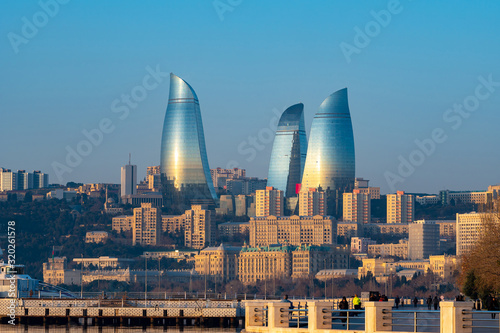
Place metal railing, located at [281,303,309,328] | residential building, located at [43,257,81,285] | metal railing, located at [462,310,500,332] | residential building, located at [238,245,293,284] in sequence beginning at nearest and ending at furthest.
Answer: metal railing, located at [462,310,500,332], metal railing, located at [281,303,309,328], residential building, located at [43,257,81,285], residential building, located at [238,245,293,284]

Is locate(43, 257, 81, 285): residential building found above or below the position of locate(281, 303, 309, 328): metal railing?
below

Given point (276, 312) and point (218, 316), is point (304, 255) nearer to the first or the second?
point (218, 316)

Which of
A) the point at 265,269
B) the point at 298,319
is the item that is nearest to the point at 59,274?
the point at 265,269

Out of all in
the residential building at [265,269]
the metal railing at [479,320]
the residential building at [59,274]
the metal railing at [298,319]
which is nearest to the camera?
the metal railing at [479,320]

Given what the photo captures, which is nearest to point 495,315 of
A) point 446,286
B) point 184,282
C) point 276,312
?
point 276,312

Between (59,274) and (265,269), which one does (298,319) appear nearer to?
(59,274)

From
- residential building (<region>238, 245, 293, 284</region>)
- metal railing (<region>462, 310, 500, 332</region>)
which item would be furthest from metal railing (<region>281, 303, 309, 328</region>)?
residential building (<region>238, 245, 293, 284</region>)

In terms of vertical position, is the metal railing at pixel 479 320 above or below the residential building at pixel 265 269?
above

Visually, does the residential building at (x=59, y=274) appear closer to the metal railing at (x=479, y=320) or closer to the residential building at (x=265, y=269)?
the residential building at (x=265, y=269)

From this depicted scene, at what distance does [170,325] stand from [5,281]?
1192 centimetres

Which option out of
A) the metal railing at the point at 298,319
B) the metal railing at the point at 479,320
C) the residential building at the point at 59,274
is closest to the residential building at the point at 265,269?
the residential building at the point at 59,274

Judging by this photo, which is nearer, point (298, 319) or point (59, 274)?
point (298, 319)

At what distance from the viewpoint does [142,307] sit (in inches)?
3027

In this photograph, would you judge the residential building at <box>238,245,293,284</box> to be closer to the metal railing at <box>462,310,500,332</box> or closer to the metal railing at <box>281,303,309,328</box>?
the metal railing at <box>281,303,309,328</box>
